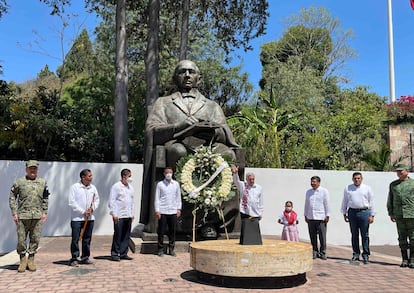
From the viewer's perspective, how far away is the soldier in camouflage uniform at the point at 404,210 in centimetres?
673

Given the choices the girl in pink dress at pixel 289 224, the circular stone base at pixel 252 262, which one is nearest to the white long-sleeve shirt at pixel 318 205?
the girl in pink dress at pixel 289 224

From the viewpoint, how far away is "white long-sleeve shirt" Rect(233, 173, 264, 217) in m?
7.77

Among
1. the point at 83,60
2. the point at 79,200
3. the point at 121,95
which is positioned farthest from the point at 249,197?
the point at 83,60

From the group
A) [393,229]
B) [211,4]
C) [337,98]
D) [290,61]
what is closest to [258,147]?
[393,229]

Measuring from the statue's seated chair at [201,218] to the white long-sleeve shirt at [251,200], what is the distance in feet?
0.47

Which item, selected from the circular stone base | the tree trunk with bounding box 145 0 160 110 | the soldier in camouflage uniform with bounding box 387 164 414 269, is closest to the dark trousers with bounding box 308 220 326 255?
the soldier in camouflage uniform with bounding box 387 164 414 269

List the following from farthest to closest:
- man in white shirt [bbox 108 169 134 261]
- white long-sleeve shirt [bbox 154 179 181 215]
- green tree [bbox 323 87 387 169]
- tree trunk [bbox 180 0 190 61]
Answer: green tree [bbox 323 87 387 169] < tree trunk [bbox 180 0 190 61] < white long-sleeve shirt [bbox 154 179 181 215] < man in white shirt [bbox 108 169 134 261]

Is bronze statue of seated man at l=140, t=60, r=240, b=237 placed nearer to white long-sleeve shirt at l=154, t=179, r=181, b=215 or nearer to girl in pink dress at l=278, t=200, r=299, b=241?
white long-sleeve shirt at l=154, t=179, r=181, b=215

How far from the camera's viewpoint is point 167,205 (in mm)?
6871

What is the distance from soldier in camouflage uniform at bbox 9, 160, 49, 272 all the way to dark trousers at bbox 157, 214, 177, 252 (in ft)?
5.77

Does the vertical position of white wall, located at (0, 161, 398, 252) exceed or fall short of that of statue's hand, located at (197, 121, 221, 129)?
it falls short

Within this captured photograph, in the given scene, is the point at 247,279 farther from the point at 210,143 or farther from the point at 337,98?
the point at 337,98

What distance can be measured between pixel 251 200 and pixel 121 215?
7.68 ft

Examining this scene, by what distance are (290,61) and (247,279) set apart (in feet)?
89.0
